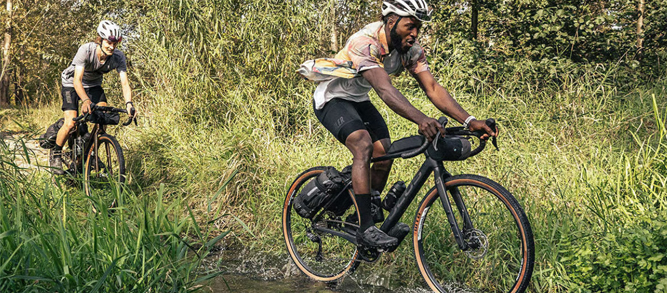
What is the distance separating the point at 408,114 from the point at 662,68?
572 centimetres

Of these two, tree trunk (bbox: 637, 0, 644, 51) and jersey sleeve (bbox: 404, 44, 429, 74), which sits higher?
jersey sleeve (bbox: 404, 44, 429, 74)

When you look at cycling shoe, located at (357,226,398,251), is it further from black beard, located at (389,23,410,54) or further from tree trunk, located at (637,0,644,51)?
tree trunk, located at (637,0,644,51)

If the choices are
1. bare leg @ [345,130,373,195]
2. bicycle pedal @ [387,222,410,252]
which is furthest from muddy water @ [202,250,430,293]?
bare leg @ [345,130,373,195]

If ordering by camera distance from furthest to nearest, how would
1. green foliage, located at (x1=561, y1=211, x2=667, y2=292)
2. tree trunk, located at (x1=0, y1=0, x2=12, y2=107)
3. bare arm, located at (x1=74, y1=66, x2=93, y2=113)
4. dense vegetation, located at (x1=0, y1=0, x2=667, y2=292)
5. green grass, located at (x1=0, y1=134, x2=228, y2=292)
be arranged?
tree trunk, located at (x1=0, y1=0, x2=12, y2=107) < bare arm, located at (x1=74, y1=66, x2=93, y2=113) < dense vegetation, located at (x1=0, y1=0, x2=667, y2=292) < green foliage, located at (x1=561, y1=211, x2=667, y2=292) < green grass, located at (x1=0, y1=134, x2=228, y2=292)

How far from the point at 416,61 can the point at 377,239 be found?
1.23 metres

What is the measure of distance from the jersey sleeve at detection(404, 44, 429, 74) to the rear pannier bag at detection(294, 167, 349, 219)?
93 centimetres

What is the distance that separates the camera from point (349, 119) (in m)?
4.09

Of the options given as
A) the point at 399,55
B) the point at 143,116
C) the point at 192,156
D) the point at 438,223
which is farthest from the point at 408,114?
the point at 143,116

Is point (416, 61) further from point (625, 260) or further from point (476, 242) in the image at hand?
point (625, 260)

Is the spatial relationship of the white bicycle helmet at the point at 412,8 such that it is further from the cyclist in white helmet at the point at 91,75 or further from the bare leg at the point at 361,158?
the cyclist in white helmet at the point at 91,75

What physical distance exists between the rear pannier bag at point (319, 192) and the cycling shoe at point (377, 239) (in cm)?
51

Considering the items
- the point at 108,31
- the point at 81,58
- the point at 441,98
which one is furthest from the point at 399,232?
the point at 81,58

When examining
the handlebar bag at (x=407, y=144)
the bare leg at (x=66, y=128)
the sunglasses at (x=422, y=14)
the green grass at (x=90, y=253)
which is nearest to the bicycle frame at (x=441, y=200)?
the handlebar bag at (x=407, y=144)

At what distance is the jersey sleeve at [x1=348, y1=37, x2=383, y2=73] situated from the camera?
3.84 metres
